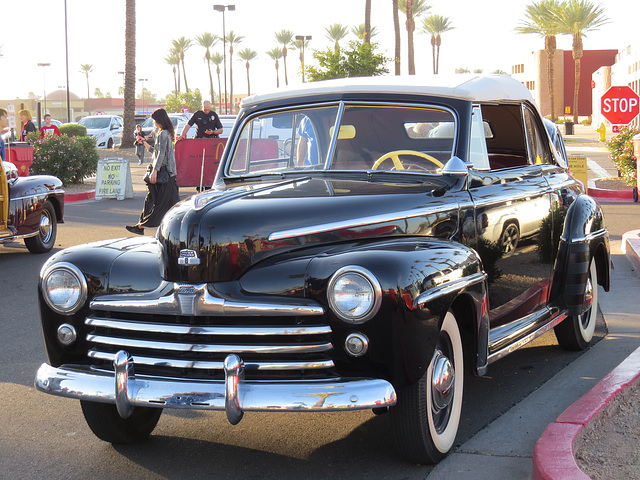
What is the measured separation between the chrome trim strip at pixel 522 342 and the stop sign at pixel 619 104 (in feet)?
46.9

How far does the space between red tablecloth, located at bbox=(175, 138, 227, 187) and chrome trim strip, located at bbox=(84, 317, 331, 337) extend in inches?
499

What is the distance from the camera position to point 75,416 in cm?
511

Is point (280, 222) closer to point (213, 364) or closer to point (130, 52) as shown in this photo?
point (213, 364)

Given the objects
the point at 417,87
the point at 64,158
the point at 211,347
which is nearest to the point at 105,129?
the point at 64,158

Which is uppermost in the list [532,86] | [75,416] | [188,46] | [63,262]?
[188,46]

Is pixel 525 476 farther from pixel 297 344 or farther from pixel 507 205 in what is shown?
pixel 507 205

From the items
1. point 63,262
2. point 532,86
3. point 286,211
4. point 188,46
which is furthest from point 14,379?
point 188,46

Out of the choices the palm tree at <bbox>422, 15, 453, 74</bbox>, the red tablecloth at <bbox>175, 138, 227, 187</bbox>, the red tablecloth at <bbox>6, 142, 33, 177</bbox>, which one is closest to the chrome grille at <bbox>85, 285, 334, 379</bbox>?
the red tablecloth at <bbox>6, 142, 33, 177</bbox>

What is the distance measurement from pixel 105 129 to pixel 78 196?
1939 centimetres

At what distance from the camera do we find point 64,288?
421cm

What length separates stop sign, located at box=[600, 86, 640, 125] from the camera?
18.9m

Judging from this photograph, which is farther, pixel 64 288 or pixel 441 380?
pixel 64 288

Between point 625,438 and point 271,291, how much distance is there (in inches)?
72.5

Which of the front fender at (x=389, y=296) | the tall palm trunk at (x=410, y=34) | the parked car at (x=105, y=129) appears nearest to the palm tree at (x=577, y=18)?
the tall palm trunk at (x=410, y=34)
